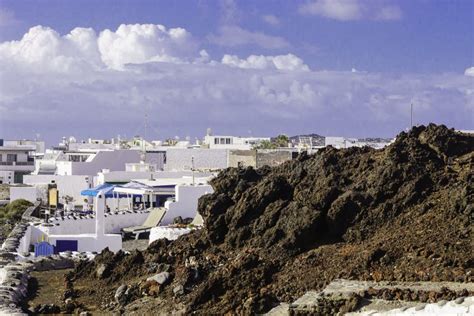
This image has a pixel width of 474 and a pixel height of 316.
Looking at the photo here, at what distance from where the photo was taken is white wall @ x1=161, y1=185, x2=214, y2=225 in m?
35.3

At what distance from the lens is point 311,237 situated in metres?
17.4

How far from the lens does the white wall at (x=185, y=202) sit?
3528cm

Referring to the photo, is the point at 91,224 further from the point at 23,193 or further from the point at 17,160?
the point at 17,160

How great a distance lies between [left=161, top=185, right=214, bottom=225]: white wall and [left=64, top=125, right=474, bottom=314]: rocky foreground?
14247 millimetres

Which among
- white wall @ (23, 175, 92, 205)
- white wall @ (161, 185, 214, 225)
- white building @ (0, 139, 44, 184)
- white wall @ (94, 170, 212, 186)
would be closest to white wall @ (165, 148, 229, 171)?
white wall @ (23, 175, 92, 205)

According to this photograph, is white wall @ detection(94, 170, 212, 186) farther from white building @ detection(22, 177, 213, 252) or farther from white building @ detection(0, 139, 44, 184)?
white building @ detection(0, 139, 44, 184)

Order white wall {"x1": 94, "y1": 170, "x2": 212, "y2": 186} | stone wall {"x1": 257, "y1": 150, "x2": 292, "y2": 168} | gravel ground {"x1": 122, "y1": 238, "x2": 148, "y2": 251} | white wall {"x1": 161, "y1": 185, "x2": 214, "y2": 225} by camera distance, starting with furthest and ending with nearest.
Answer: stone wall {"x1": 257, "y1": 150, "x2": 292, "y2": 168}, white wall {"x1": 94, "y1": 170, "x2": 212, "y2": 186}, white wall {"x1": 161, "y1": 185, "x2": 214, "y2": 225}, gravel ground {"x1": 122, "y1": 238, "x2": 148, "y2": 251}

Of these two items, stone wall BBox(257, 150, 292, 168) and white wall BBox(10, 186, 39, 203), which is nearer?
white wall BBox(10, 186, 39, 203)

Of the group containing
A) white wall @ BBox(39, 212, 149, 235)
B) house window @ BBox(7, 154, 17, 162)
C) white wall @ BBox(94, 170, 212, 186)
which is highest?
house window @ BBox(7, 154, 17, 162)

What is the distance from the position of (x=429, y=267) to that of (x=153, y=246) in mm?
7887

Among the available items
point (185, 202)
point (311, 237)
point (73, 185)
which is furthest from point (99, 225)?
point (73, 185)

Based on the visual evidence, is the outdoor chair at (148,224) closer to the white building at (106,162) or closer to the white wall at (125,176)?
the white wall at (125,176)

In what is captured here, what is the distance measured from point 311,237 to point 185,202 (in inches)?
744

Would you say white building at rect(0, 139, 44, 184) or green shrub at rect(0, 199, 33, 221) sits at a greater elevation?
white building at rect(0, 139, 44, 184)
